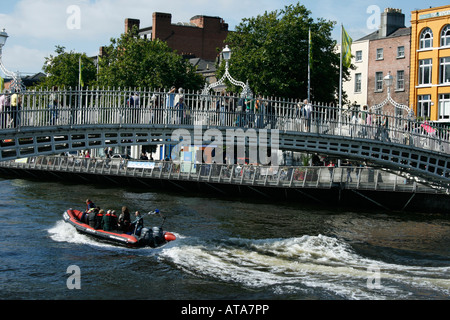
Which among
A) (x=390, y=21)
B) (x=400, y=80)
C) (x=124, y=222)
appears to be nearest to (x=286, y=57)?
(x=400, y=80)

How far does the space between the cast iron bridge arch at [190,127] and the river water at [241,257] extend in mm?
3394

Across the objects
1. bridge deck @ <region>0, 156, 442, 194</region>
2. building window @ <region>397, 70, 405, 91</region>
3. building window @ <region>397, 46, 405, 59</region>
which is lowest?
bridge deck @ <region>0, 156, 442, 194</region>

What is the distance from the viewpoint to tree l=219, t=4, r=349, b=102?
152ft

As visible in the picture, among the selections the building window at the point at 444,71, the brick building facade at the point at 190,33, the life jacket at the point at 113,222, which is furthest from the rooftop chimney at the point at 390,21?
the life jacket at the point at 113,222

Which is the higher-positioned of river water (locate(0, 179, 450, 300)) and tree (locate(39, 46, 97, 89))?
tree (locate(39, 46, 97, 89))

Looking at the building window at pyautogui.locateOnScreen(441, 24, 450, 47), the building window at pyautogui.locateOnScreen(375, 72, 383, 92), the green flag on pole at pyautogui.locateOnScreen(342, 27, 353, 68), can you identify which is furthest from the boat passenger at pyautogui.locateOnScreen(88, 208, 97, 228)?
the building window at pyautogui.locateOnScreen(375, 72, 383, 92)

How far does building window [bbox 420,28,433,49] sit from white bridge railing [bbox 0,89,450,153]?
17202mm

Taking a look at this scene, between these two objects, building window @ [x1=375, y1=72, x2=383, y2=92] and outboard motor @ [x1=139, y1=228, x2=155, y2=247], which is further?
building window @ [x1=375, y1=72, x2=383, y2=92]

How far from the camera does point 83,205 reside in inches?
1347

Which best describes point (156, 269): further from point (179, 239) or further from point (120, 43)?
point (120, 43)

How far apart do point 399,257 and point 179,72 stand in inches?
1433

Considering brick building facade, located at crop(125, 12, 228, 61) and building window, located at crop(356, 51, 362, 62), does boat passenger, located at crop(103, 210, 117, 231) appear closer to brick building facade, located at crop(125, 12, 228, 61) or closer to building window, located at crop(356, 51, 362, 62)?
building window, located at crop(356, 51, 362, 62)

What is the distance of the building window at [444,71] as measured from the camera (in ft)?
153

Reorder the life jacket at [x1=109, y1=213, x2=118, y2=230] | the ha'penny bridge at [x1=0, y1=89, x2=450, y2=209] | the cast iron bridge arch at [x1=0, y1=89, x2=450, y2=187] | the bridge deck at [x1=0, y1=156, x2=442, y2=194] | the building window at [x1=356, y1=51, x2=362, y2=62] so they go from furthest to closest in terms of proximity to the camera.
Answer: the building window at [x1=356, y1=51, x2=362, y2=62], the bridge deck at [x1=0, y1=156, x2=442, y2=194], the life jacket at [x1=109, y1=213, x2=118, y2=230], the ha'penny bridge at [x1=0, y1=89, x2=450, y2=209], the cast iron bridge arch at [x1=0, y1=89, x2=450, y2=187]
